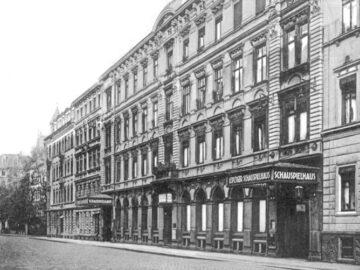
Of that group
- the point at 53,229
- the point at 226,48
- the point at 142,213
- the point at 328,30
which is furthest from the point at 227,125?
the point at 53,229

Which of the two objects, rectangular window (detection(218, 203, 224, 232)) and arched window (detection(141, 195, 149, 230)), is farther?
arched window (detection(141, 195, 149, 230))

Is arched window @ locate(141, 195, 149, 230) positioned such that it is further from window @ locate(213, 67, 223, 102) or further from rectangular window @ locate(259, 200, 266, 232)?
rectangular window @ locate(259, 200, 266, 232)

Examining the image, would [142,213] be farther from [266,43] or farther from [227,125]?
[266,43]

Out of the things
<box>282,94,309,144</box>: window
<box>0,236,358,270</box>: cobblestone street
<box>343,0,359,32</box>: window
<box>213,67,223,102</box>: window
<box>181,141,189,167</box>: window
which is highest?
<box>343,0,359,32</box>: window

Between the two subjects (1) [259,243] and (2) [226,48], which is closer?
(1) [259,243]

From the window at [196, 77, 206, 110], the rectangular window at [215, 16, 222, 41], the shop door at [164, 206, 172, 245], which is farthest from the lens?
the shop door at [164, 206, 172, 245]

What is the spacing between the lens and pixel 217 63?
3469 cm

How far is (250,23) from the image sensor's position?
30859mm

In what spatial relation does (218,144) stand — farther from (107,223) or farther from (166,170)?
(107,223)

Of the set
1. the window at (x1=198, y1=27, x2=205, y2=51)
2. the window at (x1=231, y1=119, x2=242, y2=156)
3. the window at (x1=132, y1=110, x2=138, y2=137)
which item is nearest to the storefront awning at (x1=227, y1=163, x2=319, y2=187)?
the window at (x1=231, y1=119, x2=242, y2=156)

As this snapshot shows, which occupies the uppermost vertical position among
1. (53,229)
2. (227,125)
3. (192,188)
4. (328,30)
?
(328,30)

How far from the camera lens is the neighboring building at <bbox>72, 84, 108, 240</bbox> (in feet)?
187

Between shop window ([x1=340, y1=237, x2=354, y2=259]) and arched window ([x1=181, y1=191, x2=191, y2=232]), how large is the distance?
50.0 ft

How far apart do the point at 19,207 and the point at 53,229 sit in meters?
7.98
